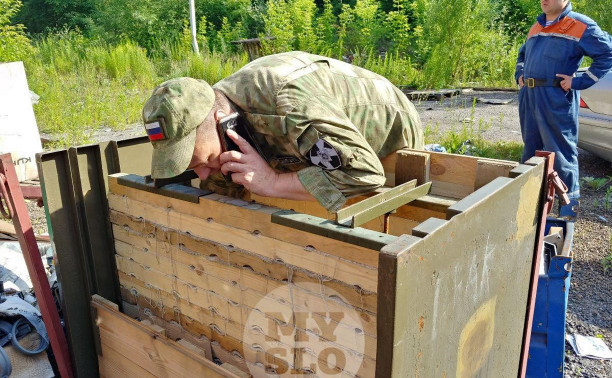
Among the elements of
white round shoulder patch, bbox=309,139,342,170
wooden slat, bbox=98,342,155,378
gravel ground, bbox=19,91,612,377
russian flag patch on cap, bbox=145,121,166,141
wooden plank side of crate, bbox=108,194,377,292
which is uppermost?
russian flag patch on cap, bbox=145,121,166,141

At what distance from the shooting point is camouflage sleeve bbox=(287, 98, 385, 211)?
186cm

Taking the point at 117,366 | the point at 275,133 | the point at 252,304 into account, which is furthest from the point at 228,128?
the point at 117,366

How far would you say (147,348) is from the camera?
2158 mm

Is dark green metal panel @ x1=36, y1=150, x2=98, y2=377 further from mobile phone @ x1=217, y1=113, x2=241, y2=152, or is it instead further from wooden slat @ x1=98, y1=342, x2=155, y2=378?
mobile phone @ x1=217, y1=113, x2=241, y2=152

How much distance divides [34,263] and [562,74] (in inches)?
168

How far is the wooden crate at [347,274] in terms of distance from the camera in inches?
50.8

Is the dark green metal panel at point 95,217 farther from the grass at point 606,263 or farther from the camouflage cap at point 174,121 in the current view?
the grass at point 606,263

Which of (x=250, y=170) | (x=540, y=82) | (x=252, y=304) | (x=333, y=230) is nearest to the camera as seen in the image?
(x=333, y=230)

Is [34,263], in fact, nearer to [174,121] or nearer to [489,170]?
[174,121]

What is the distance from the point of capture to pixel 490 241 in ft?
5.21

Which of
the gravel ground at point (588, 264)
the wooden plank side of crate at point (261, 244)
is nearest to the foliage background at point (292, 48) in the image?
the gravel ground at point (588, 264)

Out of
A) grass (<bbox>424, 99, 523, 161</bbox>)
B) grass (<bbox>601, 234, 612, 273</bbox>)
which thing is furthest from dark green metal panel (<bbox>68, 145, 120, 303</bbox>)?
grass (<bbox>424, 99, 523, 161</bbox>)

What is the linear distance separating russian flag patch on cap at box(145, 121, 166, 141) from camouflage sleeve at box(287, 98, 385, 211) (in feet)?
1.61

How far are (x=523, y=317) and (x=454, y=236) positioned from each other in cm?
96
